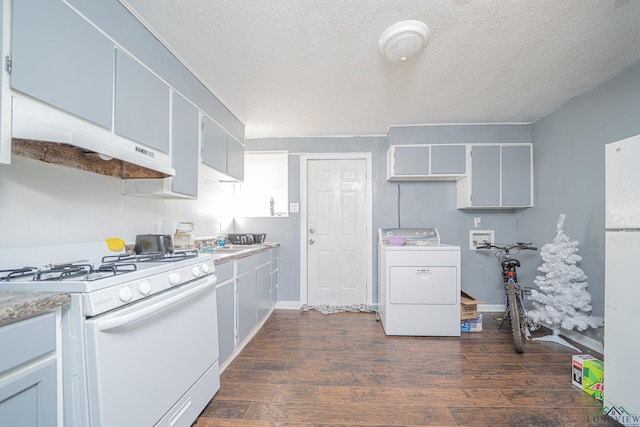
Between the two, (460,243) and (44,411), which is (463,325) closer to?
(460,243)

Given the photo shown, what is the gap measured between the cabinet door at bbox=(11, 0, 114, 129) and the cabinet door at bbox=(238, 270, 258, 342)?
152cm

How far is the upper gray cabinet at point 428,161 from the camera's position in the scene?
3111mm

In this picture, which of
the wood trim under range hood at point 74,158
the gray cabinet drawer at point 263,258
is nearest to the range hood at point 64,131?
the wood trim under range hood at point 74,158

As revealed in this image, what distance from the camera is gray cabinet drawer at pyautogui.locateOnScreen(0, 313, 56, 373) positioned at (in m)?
0.70

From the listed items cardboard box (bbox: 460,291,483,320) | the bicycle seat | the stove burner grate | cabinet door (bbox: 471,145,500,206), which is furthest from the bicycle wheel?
the stove burner grate

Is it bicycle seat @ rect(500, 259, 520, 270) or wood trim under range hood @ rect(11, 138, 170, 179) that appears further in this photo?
bicycle seat @ rect(500, 259, 520, 270)

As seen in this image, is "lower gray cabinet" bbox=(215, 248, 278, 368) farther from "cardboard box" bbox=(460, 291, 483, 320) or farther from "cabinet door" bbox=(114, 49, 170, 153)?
"cardboard box" bbox=(460, 291, 483, 320)

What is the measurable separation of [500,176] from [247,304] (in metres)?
3.18

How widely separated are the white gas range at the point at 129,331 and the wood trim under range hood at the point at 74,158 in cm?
44

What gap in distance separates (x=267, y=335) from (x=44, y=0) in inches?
107

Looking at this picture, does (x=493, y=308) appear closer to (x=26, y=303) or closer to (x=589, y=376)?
(x=589, y=376)

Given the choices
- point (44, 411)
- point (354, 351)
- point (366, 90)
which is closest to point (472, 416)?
point (354, 351)

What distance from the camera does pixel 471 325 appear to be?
2.74 m

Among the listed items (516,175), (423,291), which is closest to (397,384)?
(423,291)
